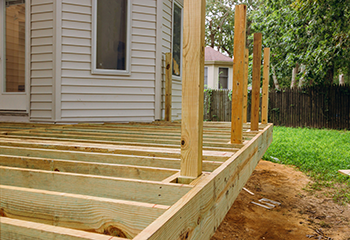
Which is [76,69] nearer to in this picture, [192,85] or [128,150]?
[128,150]

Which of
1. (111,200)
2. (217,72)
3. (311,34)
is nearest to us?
(111,200)

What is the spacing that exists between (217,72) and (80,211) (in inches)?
779

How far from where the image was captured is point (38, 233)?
1.02m

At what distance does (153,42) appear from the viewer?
21.5ft

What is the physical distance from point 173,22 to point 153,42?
4.99 ft

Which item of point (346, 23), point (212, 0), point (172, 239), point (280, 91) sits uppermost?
point (212, 0)

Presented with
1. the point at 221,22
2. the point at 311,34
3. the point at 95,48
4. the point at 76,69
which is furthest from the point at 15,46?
the point at 221,22

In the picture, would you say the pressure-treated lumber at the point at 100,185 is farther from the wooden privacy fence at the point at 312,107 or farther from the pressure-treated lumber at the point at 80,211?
the wooden privacy fence at the point at 312,107

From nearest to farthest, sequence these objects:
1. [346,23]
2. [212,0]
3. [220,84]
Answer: [346,23] → [220,84] → [212,0]

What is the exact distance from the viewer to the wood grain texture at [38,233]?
0.98 metres

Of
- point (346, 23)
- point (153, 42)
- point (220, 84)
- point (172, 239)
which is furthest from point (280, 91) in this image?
point (172, 239)

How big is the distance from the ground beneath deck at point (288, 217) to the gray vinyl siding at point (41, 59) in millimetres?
4236

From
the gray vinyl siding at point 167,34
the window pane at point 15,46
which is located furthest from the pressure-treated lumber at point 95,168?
the gray vinyl siding at point 167,34

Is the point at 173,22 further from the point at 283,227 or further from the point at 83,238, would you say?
the point at 83,238
